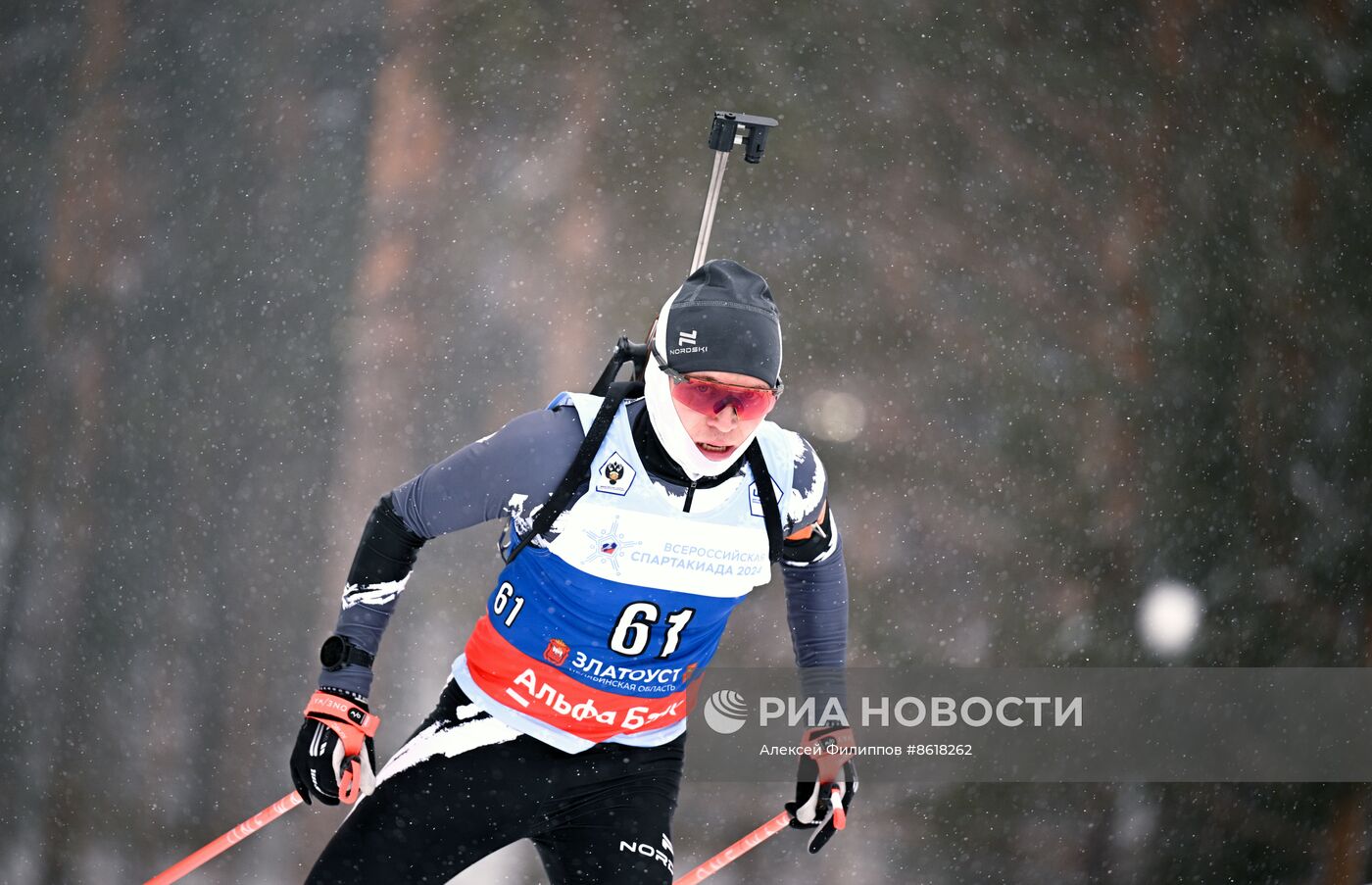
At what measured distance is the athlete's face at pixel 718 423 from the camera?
2275 mm

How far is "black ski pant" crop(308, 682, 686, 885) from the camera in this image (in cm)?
235

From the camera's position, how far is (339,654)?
2.40m

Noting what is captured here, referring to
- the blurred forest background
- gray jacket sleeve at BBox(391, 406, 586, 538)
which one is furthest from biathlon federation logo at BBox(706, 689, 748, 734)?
gray jacket sleeve at BBox(391, 406, 586, 538)

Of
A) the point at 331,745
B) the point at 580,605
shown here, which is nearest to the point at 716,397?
the point at 580,605

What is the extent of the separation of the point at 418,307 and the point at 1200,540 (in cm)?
253

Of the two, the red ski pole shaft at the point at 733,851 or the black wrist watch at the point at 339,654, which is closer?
the black wrist watch at the point at 339,654

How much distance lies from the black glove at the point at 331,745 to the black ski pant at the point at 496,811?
78mm

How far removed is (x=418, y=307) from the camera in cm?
316

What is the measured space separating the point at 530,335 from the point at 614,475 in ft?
3.00

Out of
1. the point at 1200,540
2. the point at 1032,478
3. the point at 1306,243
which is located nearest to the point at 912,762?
the point at 1032,478

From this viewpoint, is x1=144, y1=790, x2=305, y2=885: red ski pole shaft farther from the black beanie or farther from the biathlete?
the black beanie

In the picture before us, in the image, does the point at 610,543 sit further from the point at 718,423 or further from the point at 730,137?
the point at 730,137

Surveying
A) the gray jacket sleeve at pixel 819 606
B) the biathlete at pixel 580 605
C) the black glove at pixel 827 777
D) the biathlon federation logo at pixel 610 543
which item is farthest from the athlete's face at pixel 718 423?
the black glove at pixel 827 777

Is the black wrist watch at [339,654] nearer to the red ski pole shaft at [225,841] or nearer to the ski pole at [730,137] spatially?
the red ski pole shaft at [225,841]
